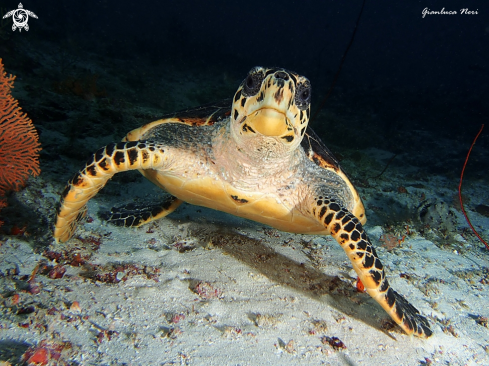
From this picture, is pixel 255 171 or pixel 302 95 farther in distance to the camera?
pixel 255 171

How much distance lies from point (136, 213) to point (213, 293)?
1.63 meters

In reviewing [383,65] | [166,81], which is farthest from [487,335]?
[383,65]

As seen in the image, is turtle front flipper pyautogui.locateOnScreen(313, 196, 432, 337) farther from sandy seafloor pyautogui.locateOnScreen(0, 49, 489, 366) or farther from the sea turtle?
sandy seafloor pyautogui.locateOnScreen(0, 49, 489, 366)

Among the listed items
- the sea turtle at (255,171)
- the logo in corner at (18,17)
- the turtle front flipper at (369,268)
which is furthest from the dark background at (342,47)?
the turtle front flipper at (369,268)

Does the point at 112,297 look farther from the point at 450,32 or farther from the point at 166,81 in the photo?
the point at 450,32

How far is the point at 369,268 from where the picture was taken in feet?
6.66

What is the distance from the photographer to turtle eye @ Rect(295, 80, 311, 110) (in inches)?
78.1

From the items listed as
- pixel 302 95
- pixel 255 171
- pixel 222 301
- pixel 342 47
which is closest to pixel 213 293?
pixel 222 301

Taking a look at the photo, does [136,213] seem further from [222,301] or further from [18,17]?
[18,17]

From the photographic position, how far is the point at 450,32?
234ft

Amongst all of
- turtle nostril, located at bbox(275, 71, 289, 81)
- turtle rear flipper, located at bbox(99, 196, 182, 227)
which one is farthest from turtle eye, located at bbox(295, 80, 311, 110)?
turtle rear flipper, located at bbox(99, 196, 182, 227)

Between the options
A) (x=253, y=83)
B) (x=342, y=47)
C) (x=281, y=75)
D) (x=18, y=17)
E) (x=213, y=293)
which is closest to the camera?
(x=281, y=75)

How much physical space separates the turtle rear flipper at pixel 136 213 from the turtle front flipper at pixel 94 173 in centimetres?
60

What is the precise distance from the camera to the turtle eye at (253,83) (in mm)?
1975
